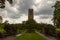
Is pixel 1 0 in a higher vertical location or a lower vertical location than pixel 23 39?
higher

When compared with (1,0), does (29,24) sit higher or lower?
lower

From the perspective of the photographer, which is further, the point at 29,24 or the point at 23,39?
the point at 29,24

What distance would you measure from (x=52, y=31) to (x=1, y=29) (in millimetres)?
13171

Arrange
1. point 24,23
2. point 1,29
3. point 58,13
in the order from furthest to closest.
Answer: point 24,23
point 58,13
point 1,29

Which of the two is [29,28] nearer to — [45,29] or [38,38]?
[45,29]

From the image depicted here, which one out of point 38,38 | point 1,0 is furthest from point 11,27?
point 1,0

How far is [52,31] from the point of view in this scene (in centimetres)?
5481

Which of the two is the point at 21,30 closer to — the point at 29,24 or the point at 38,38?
the point at 29,24

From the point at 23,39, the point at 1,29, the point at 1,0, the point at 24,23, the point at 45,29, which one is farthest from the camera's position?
the point at 24,23

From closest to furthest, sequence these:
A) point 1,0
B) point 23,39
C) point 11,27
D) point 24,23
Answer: point 1,0 → point 23,39 → point 11,27 → point 24,23

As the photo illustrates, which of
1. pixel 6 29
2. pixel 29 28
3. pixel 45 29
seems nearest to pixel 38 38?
pixel 6 29

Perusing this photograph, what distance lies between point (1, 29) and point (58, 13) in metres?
20.8

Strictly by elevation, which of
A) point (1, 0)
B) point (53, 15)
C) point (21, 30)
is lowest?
point (21, 30)

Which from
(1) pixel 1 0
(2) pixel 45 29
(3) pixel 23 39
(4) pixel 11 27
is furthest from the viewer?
(2) pixel 45 29
